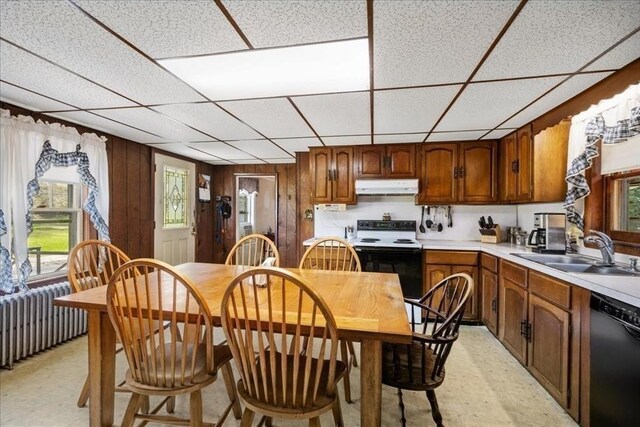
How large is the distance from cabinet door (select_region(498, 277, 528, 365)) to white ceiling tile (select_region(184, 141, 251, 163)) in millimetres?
3447

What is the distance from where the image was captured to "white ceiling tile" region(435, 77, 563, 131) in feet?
6.55

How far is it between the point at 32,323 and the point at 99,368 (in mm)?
1495

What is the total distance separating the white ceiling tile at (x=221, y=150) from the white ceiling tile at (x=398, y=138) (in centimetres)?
193

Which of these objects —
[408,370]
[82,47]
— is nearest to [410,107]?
[408,370]

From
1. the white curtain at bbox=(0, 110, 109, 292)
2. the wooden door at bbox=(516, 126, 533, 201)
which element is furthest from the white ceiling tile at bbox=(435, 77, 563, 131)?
the white curtain at bbox=(0, 110, 109, 292)

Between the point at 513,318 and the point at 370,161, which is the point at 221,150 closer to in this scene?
the point at 370,161

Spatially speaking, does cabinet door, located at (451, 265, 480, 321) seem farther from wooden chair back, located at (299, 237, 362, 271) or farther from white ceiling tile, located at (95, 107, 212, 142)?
white ceiling tile, located at (95, 107, 212, 142)

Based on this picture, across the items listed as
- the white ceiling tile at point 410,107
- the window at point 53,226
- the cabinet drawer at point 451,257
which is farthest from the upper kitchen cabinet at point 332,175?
the window at point 53,226

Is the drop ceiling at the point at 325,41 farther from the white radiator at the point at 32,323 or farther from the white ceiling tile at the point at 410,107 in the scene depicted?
the white radiator at the point at 32,323

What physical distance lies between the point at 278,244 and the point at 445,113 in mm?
3583

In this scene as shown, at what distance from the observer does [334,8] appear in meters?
1.26

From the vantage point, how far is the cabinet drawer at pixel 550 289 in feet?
5.81

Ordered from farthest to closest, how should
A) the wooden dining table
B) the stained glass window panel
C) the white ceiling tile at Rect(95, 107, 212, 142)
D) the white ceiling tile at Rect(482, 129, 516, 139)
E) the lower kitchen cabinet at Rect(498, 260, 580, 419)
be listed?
the stained glass window panel < the white ceiling tile at Rect(482, 129, 516, 139) < the white ceiling tile at Rect(95, 107, 212, 142) < the lower kitchen cabinet at Rect(498, 260, 580, 419) < the wooden dining table

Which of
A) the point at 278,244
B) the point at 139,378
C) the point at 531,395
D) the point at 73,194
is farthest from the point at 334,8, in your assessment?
the point at 278,244
